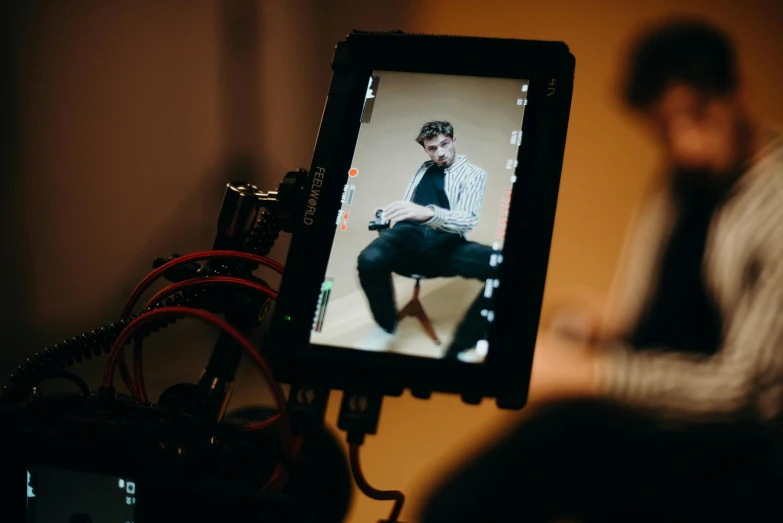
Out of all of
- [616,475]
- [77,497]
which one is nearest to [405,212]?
[77,497]

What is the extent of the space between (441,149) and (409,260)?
0.11 m

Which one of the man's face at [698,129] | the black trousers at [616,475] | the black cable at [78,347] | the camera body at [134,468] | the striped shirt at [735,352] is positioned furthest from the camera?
the man's face at [698,129]

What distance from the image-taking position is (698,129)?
1.54m

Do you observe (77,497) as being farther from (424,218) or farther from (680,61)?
(680,61)

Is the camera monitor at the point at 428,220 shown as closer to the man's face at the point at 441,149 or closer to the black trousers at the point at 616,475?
the man's face at the point at 441,149

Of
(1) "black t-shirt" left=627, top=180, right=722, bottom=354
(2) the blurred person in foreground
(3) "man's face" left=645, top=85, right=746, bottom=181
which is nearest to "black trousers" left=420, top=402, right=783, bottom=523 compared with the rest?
(2) the blurred person in foreground

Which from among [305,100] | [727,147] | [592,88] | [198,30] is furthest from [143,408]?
[727,147]

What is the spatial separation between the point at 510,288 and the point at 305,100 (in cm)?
103

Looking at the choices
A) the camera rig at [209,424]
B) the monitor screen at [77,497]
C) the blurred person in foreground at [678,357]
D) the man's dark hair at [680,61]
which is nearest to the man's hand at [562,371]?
the blurred person in foreground at [678,357]

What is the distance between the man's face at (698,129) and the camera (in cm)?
153

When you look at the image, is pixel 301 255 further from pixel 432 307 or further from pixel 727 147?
pixel 727 147

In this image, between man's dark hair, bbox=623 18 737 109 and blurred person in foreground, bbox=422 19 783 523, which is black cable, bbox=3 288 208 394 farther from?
man's dark hair, bbox=623 18 737 109

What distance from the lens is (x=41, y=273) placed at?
1396 millimetres

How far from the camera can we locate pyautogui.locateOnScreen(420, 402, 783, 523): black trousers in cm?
127
